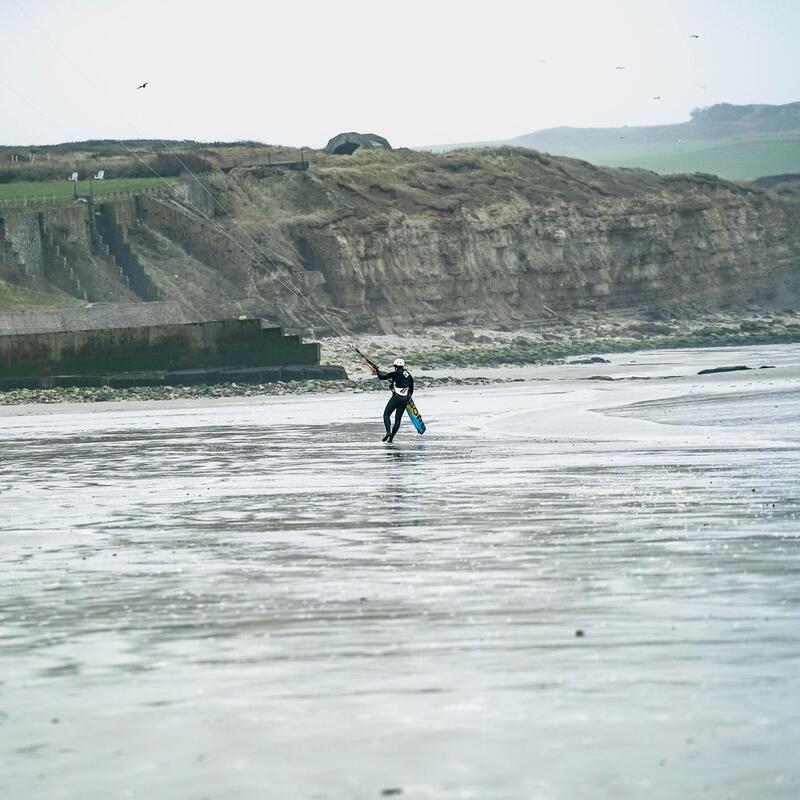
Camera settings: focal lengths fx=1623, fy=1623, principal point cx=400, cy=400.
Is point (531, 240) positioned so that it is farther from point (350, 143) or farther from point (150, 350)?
point (150, 350)

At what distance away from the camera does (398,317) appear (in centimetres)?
7025

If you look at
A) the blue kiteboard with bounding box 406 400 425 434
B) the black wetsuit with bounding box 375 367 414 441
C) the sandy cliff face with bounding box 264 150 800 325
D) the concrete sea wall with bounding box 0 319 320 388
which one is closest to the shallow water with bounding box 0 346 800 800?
the black wetsuit with bounding box 375 367 414 441

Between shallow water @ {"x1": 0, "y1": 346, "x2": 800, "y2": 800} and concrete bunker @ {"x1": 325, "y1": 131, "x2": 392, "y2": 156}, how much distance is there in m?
76.6

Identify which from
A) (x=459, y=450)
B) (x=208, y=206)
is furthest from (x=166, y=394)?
(x=208, y=206)

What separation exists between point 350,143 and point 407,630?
87.9 meters

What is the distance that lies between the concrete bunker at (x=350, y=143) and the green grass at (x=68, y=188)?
60.1 ft

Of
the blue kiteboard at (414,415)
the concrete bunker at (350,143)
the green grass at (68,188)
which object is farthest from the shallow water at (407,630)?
the concrete bunker at (350,143)

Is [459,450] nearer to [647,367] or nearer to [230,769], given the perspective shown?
[230,769]

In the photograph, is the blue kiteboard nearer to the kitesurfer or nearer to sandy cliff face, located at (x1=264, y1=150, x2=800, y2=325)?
the kitesurfer

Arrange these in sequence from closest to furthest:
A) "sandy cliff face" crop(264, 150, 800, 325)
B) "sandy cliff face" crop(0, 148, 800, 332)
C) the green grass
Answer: "sandy cliff face" crop(0, 148, 800, 332), the green grass, "sandy cliff face" crop(264, 150, 800, 325)

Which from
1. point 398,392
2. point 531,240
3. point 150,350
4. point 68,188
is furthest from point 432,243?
point 398,392

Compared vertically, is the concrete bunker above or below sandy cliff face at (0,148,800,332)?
above

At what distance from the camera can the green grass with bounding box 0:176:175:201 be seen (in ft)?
221

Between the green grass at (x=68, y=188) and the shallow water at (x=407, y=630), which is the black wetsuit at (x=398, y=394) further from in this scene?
the green grass at (x=68, y=188)
